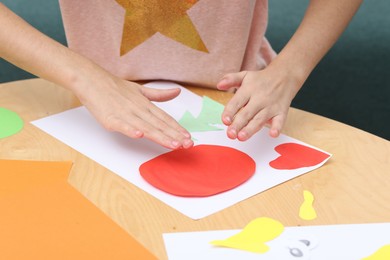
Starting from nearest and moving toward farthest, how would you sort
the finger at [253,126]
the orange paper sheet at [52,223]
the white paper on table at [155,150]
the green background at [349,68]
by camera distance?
the orange paper sheet at [52,223] → the white paper on table at [155,150] → the finger at [253,126] → the green background at [349,68]

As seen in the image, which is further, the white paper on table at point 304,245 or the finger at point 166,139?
the finger at point 166,139

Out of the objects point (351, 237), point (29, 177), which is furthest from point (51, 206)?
point (351, 237)

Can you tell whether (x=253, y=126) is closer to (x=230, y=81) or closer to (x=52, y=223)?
(x=230, y=81)

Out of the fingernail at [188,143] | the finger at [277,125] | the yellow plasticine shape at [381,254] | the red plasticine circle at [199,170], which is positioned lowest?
the red plasticine circle at [199,170]

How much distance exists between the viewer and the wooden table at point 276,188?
0.67 meters

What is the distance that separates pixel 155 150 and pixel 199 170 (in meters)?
0.09

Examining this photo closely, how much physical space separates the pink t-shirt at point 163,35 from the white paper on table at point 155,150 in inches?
5.2

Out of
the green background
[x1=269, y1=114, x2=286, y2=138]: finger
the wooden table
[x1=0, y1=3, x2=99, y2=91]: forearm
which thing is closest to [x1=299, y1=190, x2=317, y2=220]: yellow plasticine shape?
the wooden table

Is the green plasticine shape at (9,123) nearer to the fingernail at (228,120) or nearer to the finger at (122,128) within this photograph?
the finger at (122,128)

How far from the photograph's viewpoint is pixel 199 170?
765 mm

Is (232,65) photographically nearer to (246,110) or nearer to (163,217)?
(246,110)

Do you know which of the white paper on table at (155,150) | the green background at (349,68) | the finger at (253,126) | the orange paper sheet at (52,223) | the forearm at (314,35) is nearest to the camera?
the orange paper sheet at (52,223)

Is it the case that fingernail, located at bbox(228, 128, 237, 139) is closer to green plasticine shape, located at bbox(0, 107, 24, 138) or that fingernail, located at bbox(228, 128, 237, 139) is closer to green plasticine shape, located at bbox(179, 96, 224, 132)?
green plasticine shape, located at bbox(179, 96, 224, 132)

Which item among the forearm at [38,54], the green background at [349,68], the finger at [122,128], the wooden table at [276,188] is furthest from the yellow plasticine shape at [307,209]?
the green background at [349,68]
